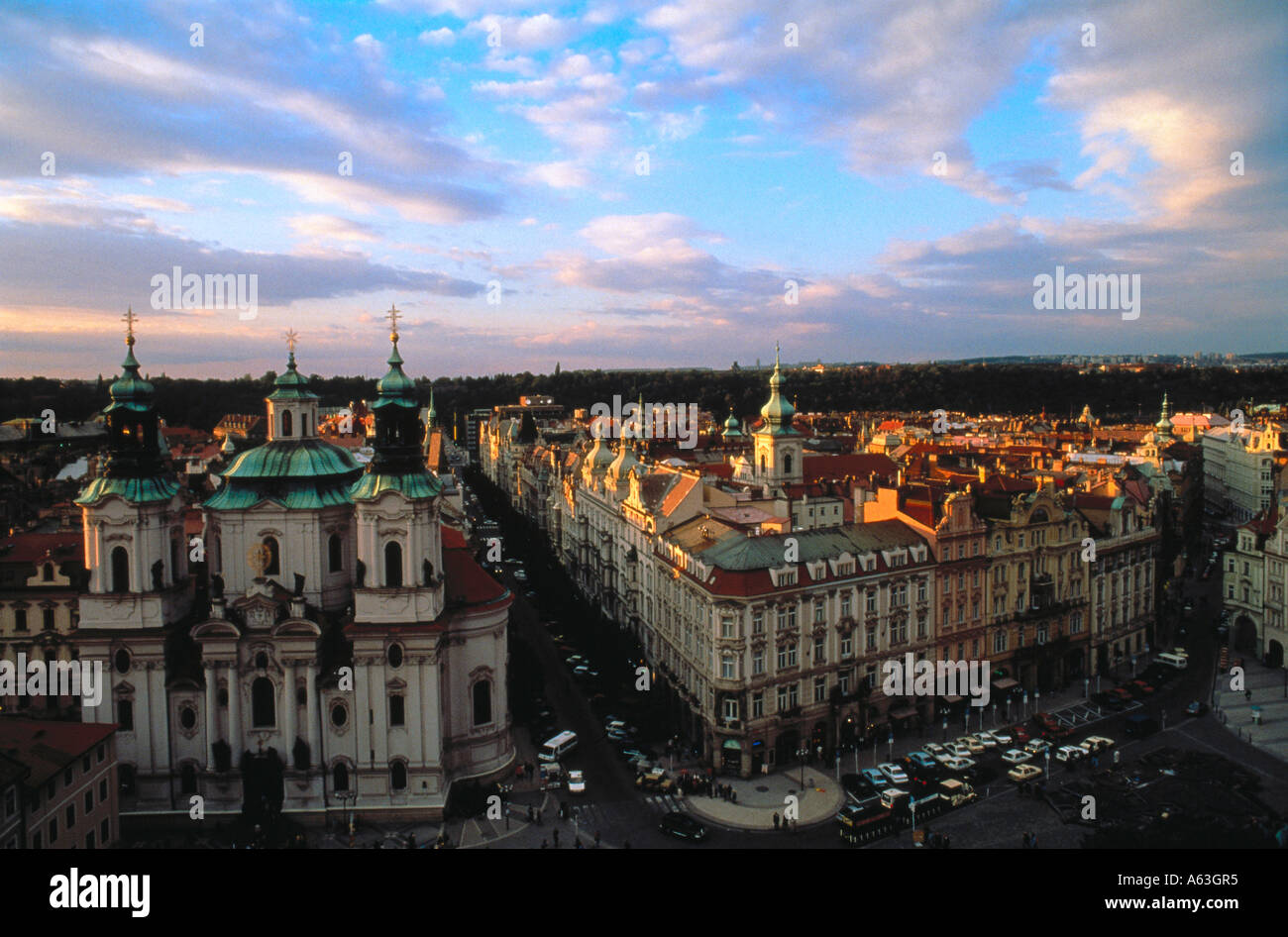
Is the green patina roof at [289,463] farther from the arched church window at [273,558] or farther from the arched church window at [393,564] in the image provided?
the arched church window at [393,564]

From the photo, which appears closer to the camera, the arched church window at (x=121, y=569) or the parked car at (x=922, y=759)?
the arched church window at (x=121, y=569)

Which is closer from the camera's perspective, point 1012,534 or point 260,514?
point 260,514

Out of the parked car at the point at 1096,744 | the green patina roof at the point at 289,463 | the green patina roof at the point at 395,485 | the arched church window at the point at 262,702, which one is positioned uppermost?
the green patina roof at the point at 289,463

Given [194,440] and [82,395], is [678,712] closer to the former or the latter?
[194,440]

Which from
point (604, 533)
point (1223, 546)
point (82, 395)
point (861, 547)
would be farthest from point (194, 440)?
point (1223, 546)

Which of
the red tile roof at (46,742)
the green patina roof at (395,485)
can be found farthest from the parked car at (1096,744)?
the red tile roof at (46,742)
